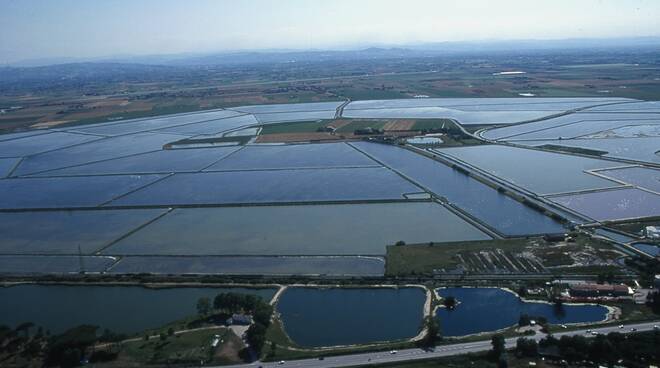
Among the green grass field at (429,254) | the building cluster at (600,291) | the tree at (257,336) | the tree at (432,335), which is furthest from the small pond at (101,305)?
the building cluster at (600,291)

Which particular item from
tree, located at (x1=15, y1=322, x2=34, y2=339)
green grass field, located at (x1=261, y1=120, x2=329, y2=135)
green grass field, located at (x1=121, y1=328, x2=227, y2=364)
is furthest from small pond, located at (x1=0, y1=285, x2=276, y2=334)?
green grass field, located at (x1=261, y1=120, x2=329, y2=135)

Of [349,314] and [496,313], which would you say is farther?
[349,314]

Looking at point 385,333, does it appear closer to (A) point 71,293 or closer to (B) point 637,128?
(A) point 71,293

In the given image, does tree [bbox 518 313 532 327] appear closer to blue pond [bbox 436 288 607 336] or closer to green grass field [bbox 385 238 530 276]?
blue pond [bbox 436 288 607 336]

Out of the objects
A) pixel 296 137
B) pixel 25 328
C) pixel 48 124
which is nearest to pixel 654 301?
pixel 25 328

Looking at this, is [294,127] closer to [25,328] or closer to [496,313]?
[25,328]

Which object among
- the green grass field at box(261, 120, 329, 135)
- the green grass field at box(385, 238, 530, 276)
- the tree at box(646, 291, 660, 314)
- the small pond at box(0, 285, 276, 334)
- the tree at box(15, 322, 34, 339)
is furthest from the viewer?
the green grass field at box(261, 120, 329, 135)

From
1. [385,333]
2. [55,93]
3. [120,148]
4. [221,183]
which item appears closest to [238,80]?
[55,93]

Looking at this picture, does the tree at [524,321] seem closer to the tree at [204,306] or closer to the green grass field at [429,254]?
the green grass field at [429,254]
